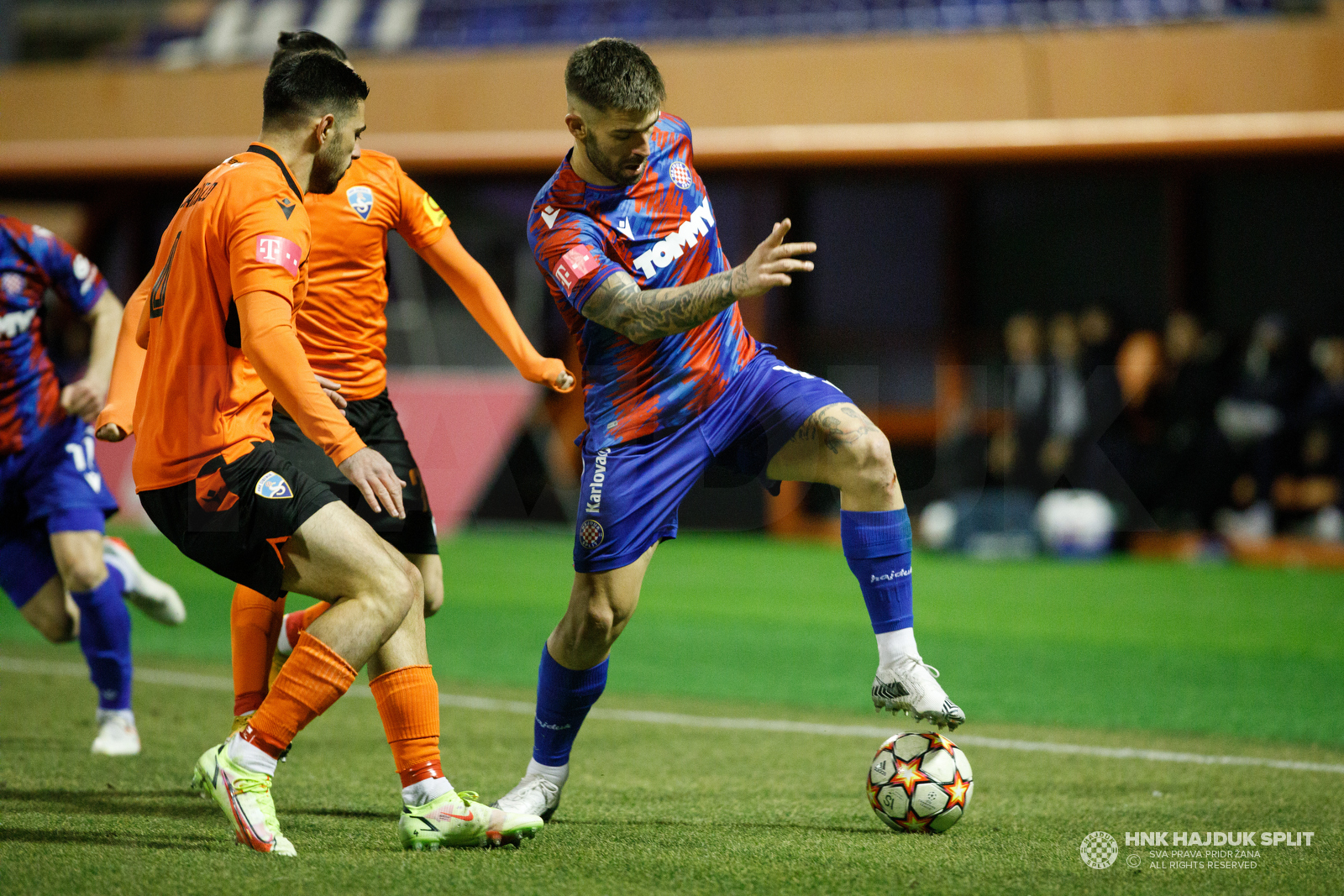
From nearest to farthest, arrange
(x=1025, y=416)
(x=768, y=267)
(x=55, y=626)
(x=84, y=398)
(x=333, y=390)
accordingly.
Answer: (x=768, y=267), (x=333, y=390), (x=84, y=398), (x=55, y=626), (x=1025, y=416)

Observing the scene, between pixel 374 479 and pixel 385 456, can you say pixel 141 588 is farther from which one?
pixel 374 479

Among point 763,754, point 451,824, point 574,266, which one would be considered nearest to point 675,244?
point 574,266

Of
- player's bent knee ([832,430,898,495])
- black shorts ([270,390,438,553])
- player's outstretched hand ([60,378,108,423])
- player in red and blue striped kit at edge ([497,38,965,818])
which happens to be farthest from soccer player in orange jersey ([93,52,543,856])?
player's outstretched hand ([60,378,108,423])

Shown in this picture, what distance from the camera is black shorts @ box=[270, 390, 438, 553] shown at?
491 cm

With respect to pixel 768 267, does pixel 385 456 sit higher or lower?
lower

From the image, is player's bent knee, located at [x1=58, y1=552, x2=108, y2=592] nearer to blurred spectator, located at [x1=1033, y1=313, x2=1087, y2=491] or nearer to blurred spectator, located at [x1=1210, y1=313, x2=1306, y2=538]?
blurred spectator, located at [x1=1033, y1=313, x2=1087, y2=491]

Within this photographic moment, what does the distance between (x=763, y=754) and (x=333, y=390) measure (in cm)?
237

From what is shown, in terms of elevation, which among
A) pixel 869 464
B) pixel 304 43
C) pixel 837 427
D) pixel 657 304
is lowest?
pixel 869 464

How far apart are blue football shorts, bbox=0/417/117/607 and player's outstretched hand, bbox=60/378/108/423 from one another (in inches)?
13.4

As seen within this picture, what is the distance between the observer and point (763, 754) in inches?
233

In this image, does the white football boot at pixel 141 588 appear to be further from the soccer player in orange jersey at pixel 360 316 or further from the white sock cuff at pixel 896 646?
the white sock cuff at pixel 896 646

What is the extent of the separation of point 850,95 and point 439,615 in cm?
839

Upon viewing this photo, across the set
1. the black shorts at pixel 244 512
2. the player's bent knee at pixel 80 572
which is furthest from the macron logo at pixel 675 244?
the player's bent knee at pixel 80 572

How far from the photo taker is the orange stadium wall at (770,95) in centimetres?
1477
